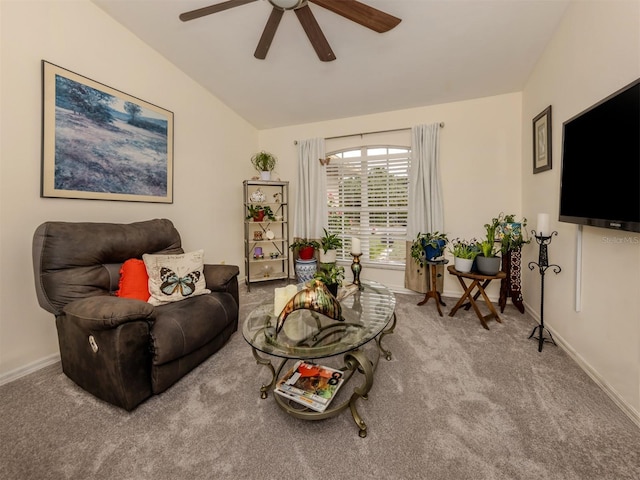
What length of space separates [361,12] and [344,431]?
2.29 metres

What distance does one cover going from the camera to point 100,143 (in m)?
2.11

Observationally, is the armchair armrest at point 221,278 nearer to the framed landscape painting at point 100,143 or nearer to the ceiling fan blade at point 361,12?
the framed landscape painting at point 100,143

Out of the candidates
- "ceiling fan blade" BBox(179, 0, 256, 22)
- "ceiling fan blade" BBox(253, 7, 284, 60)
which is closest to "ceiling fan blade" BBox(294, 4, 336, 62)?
"ceiling fan blade" BBox(253, 7, 284, 60)

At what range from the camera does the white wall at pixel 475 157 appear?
3105 millimetres

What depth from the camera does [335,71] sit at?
2686mm

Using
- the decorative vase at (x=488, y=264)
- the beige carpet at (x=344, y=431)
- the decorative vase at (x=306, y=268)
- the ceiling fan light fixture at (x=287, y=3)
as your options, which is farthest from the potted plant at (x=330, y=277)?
the decorative vase at (x=306, y=268)

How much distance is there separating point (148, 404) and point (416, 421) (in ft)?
4.85

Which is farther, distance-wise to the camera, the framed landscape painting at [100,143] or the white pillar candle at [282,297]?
the framed landscape painting at [100,143]

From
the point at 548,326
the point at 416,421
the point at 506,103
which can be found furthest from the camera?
the point at 506,103

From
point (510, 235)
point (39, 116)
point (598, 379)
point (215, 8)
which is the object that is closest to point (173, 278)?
point (39, 116)

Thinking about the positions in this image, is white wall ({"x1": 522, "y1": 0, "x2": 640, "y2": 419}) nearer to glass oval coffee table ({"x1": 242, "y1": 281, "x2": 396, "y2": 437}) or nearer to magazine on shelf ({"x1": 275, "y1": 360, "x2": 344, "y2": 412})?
glass oval coffee table ({"x1": 242, "y1": 281, "x2": 396, "y2": 437})

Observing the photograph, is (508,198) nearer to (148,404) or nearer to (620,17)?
(620,17)

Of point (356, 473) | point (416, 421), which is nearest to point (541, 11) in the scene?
point (416, 421)

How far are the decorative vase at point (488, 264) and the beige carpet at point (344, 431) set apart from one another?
2.78 feet
